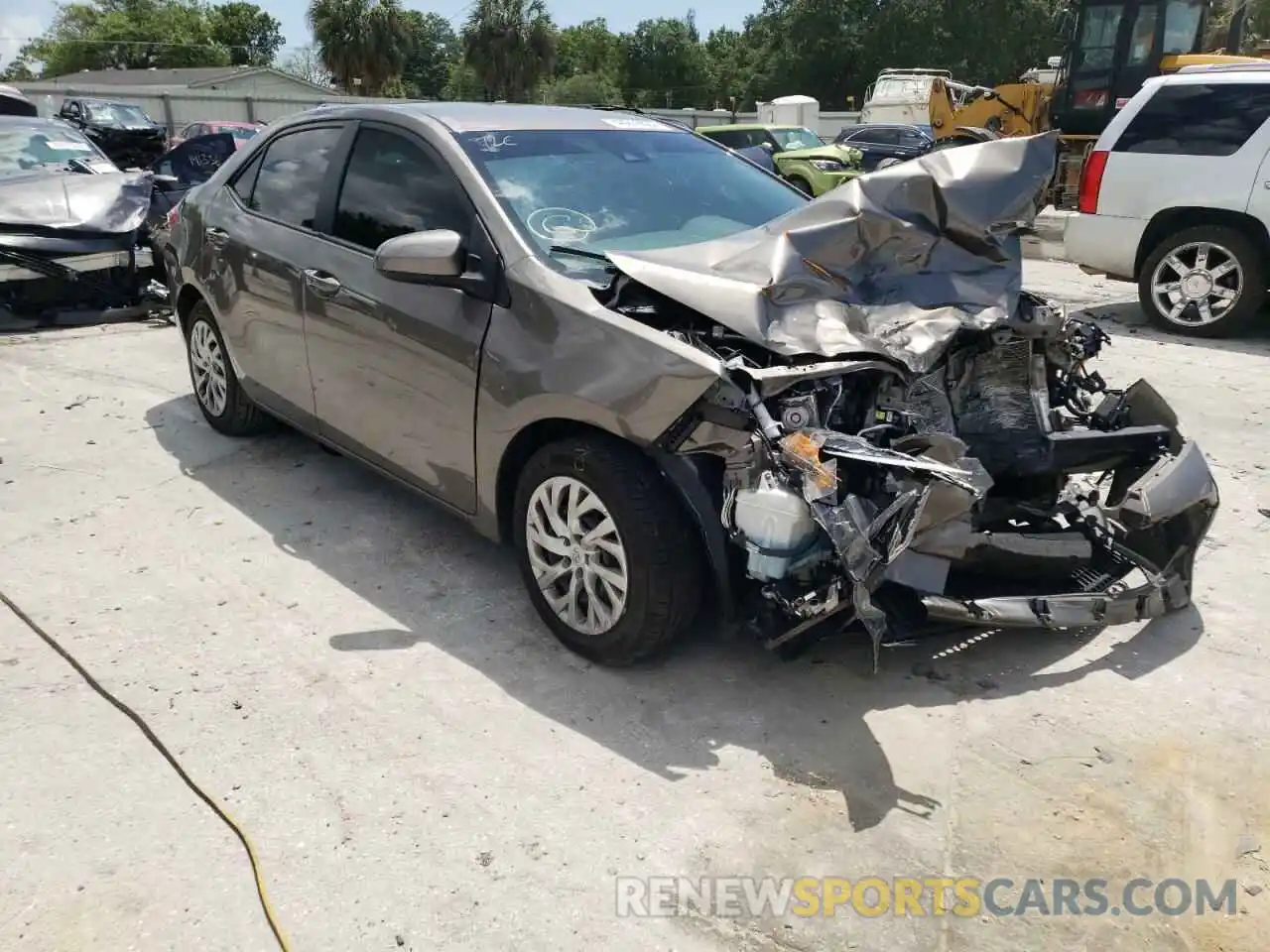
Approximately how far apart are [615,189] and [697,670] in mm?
1941

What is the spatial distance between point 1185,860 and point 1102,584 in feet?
3.42

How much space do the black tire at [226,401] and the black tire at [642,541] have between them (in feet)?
9.40

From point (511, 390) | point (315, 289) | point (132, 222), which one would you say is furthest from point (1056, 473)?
point (132, 222)

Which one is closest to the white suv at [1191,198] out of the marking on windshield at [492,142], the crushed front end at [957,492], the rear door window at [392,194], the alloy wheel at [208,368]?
the crushed front end at [957,492]

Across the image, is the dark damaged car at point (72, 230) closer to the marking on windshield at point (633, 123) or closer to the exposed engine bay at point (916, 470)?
the marking on windshield at point (633, 123)

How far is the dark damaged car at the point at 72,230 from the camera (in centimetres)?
799

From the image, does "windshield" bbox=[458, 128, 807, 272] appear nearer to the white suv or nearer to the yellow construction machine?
the white suv

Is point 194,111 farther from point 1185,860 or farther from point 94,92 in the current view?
point 1185,860

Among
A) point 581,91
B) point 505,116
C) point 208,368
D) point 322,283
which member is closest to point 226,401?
point 208,368

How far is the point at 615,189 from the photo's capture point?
4.03 m

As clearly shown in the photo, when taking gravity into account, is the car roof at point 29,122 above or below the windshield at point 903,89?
below

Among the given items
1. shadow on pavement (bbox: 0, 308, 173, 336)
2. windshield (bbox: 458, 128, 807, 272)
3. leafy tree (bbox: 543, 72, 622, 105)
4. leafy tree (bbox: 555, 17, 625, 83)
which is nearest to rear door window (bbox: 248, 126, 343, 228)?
windshield (bbox: 458, 128, 807, 272)

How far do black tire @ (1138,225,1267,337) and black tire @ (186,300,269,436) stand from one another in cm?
706

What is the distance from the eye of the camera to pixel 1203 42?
17.2 metres
